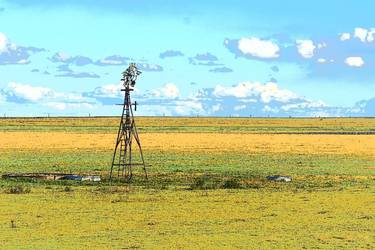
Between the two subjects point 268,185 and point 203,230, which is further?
point 268,185

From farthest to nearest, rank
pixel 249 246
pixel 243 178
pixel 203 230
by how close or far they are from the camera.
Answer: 1. pixel 243 178
2. pixel 203 230
3. pixel 249 246

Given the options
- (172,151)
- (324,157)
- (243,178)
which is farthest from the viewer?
(172,151)

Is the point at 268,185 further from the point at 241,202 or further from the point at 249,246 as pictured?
the point at 249,246

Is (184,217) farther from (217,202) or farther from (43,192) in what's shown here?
(43,192)

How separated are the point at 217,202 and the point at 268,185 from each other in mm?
7443

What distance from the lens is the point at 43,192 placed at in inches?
1307

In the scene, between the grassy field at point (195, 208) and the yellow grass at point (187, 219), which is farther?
the grassy field at point (195, 208)

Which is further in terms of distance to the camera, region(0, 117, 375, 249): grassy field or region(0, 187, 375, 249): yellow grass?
region(0, 117, 375, 249): grassy field

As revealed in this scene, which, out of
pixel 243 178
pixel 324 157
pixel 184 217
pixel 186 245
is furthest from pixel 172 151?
pixel 186 245

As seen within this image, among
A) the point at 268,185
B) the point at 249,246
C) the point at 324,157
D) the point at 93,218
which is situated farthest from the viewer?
the point at 324,157

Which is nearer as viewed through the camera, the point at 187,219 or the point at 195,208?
the point at 187,219

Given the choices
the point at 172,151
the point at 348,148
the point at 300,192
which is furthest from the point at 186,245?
the point at 348,148

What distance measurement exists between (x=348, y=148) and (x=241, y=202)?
4479cm

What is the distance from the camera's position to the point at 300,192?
33.3m
